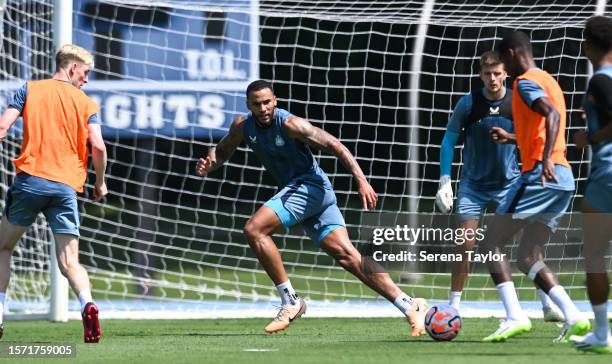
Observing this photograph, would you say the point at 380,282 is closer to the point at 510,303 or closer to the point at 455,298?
the point at 455,298

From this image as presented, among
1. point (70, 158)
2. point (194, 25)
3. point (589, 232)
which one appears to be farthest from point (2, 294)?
point (194, 25)

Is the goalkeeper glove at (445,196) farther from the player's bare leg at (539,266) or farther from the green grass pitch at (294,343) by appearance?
the player's bare leg at (539,266)

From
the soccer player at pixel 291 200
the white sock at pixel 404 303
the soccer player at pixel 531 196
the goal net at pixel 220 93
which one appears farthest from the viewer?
the goal net at pixel 220 93

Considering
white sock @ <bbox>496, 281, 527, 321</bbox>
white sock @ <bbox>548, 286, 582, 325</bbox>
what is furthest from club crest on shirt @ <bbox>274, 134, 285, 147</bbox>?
white sock @ <bbox>548, 286, 582, 325</bbox>

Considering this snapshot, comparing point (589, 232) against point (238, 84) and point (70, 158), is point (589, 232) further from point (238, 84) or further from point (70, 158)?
point (238, 84)

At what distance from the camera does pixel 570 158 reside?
13.0 meters

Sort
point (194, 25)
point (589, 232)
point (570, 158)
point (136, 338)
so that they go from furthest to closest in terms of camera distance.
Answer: point (194, 25) < point (570, 158) < point (136, 338) < point (589, 232)

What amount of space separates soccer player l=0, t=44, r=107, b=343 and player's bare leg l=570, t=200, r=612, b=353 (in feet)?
10.4

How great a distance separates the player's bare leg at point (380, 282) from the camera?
8875mm

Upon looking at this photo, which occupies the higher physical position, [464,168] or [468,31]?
[468,31]

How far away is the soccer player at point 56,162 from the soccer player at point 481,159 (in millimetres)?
2596

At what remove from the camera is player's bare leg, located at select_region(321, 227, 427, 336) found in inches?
349

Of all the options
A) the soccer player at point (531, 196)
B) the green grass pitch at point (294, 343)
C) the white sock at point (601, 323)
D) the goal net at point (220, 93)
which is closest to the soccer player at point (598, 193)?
the white sock at point (601, 323)

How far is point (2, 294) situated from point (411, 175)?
223 inches
